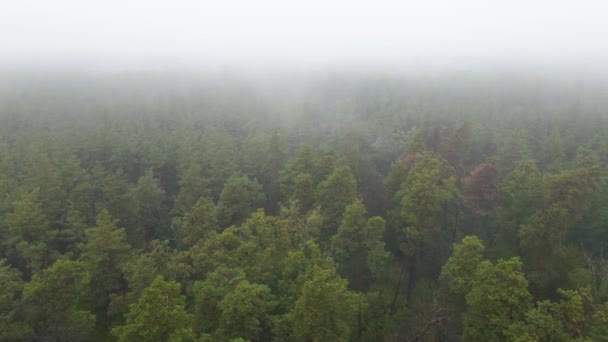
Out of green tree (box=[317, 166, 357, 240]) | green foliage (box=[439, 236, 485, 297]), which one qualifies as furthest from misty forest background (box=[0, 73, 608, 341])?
green tree (box=[317, 166, 357, 240])

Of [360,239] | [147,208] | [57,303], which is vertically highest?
[360,239]

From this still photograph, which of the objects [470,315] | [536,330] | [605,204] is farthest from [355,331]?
[605,204]

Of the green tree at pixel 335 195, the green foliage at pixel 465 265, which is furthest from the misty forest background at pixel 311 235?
the green tree at pixel 335 195

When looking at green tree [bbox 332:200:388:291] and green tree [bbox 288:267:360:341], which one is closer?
green tree [bbox 288:267:360:341]

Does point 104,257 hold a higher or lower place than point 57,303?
lower

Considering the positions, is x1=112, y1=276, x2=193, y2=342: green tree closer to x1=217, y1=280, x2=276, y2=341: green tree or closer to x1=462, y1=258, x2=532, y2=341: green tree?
x1=217, y1=280, x2=276, y2=341: green tree

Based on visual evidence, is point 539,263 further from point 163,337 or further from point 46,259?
point 46,259

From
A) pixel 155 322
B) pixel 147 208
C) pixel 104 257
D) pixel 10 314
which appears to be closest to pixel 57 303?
pixel 10 314

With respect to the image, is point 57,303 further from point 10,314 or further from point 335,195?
point 335,195
